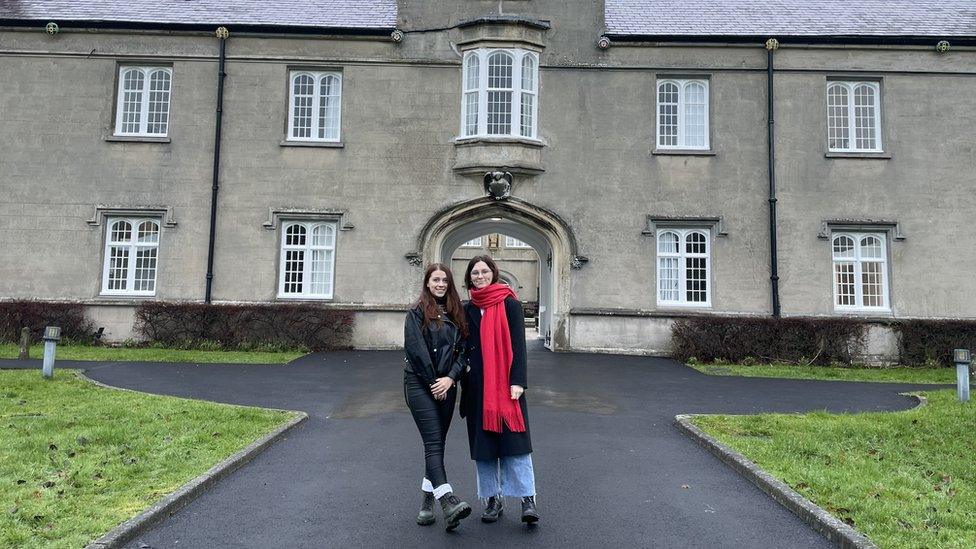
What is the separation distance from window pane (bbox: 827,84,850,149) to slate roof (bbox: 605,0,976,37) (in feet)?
5.13

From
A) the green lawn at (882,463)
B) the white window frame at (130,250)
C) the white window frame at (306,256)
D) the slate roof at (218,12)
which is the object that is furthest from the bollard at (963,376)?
the white window frame at (130,250)

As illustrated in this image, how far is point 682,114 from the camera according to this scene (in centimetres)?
1722

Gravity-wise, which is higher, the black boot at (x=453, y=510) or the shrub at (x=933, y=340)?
the shrub at (x=933, y=340)

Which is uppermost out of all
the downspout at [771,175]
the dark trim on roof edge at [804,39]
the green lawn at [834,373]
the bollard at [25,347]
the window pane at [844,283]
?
the dark trim on roof edge at [804,39]

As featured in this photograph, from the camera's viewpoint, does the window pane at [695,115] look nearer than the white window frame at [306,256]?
No

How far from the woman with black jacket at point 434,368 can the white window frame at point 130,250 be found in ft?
48.7

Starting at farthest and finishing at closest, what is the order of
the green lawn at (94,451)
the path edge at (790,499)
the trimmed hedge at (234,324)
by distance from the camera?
the trimmed hedge at (234,324), the green lawn at (94,451), the path edge at (790,499)

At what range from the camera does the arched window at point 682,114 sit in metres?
17.2

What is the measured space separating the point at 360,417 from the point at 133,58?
Result: 14653 millimetres

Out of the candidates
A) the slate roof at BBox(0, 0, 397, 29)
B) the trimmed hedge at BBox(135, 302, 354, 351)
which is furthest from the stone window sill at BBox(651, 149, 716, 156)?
the trimmed hedge at BBox(135, 302, 354, 351)

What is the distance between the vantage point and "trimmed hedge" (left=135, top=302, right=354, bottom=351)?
51.3 ft

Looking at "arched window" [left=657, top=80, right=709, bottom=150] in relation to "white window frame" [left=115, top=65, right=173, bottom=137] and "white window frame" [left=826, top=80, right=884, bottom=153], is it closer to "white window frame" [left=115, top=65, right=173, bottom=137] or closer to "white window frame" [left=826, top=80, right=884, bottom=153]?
"white window frame" [left=826, top=80, right=884, bottom=153]

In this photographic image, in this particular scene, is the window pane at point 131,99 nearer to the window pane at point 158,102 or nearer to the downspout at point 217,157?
the window pane at point 158,102

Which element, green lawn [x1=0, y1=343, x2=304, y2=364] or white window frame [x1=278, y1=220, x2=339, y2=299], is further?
white window frame [x1=278, y1=220, x2=339, y2=299]
